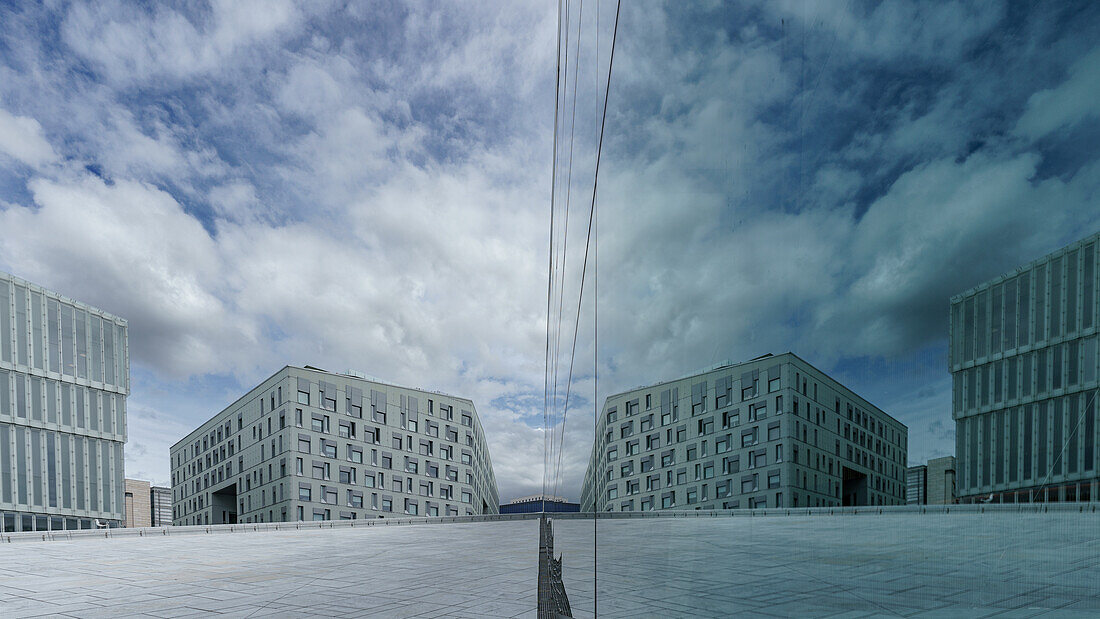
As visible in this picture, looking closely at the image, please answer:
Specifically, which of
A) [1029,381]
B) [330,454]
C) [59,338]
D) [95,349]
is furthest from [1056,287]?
[95,349]

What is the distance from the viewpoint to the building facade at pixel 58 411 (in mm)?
44344

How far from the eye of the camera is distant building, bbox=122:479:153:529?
83625mm

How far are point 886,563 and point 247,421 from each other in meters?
60.0

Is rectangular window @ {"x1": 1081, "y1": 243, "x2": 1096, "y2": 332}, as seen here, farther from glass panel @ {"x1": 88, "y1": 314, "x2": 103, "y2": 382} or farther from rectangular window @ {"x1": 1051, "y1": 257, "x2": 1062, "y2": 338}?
glass panel @ {"x1": 88, "y1": 314, "x2": 103, "y2": 382}

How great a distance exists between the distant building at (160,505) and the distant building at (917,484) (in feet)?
346

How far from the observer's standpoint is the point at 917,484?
100 cm

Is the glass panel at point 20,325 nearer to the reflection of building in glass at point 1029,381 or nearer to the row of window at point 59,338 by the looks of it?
the row of window at point 59,338

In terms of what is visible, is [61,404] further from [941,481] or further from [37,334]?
[941,481]

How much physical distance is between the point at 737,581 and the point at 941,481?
40.8 inches

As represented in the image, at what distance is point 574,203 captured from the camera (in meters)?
6.55

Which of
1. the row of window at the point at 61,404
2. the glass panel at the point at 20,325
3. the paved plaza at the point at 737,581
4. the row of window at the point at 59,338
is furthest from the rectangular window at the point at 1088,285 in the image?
the glass panel at the point at 20,325

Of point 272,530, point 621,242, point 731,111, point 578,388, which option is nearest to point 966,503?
point 731,111

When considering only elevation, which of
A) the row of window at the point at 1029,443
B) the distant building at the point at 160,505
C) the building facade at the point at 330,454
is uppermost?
the row of window at the point at 1029,443

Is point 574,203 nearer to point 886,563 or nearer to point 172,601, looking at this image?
point 886,563
